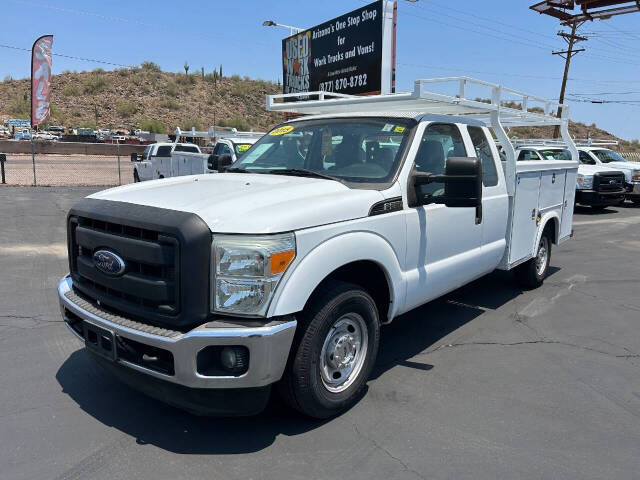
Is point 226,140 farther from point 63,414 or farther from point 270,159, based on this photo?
point 63,414

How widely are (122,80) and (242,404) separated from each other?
69447 mm

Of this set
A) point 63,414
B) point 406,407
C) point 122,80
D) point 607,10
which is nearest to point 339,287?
point 406,407

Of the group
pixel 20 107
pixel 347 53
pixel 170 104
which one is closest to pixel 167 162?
pixel 347 53

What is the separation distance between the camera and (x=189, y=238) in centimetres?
279

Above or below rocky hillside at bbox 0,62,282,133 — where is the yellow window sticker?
below

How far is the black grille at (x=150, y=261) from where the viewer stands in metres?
2.81

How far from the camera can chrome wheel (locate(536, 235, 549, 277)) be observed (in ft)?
22.0

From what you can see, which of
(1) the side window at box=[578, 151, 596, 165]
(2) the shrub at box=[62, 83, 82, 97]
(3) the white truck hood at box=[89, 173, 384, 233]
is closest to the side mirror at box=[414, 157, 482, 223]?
(3) the white truck hood at box=[89, 173, 384, 233]

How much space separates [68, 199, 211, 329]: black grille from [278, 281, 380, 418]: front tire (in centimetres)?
65

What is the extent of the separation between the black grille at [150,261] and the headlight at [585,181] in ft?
51.0

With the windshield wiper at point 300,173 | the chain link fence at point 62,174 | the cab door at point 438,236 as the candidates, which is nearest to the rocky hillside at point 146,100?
the chain link fence at point 62,174

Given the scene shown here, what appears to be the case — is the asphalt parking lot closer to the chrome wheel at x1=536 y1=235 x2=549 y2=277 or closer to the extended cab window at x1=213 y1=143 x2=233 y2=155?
the chrome wheel at x1=536 y1=235 x2=549 y2=277

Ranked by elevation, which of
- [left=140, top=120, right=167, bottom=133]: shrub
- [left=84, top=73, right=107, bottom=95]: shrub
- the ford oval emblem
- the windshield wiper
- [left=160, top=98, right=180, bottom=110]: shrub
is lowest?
the ford oval emblem

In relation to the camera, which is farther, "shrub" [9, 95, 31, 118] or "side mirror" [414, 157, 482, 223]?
"shrub" [9, 95, 31, 118]
